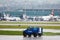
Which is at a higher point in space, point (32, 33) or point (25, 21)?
point (25, 21)

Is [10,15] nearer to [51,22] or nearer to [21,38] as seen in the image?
[21,38]

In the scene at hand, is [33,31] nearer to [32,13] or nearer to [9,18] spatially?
[32,13]

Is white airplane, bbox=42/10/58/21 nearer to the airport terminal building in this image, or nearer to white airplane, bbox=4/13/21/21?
the airport terminal building

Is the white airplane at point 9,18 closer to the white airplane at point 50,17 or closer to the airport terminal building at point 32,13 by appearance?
the airport terminal building at point 32,13

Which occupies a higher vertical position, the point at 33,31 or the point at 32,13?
the point at 32,13

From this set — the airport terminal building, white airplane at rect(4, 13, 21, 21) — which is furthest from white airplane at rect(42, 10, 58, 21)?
white airplane at rect(4, 13, 21, 21)

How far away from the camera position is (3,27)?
204 centimetres

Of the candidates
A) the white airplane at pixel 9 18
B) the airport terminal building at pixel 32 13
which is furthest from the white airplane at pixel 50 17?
the white airplane at pixel 9 18

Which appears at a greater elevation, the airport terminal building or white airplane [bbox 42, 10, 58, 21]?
the airport terminal building

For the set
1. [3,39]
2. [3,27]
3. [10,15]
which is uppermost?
[10,15]

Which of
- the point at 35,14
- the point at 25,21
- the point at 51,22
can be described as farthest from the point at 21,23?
the point at 51,22

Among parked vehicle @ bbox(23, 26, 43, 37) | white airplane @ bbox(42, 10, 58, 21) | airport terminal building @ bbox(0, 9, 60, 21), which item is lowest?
parked vehicle @ bbox(23, 26, 43, 37)

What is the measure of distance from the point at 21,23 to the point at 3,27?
209 millimetres

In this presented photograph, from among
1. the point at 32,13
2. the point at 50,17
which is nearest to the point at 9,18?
the point at 32,13
